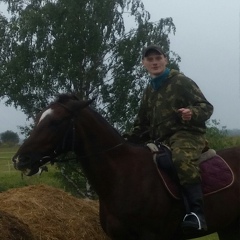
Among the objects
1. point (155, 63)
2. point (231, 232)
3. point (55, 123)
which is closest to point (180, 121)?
point (155, 63)

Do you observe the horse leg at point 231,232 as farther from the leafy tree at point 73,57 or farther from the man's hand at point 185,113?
the leafy tree at point 73,57

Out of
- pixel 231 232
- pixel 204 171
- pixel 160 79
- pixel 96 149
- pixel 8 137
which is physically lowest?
pixel 231 232

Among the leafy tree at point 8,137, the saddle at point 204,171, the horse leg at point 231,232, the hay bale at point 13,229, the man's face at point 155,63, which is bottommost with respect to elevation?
the horse leg at point 231,232

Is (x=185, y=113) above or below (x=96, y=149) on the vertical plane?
above

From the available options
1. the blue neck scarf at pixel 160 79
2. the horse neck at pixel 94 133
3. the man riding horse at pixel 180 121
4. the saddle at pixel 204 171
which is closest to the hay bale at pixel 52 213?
the man riding horse at pixel 180 121

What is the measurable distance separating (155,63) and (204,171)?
1.28m

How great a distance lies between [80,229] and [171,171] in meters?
2.55

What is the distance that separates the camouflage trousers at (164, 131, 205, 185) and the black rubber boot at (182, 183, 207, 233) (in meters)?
0.09

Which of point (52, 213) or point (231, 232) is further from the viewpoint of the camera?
point (52, 213)

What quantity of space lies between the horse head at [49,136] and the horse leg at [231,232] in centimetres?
238

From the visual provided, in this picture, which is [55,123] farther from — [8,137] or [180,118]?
[8,137]

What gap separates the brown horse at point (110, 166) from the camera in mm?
5230

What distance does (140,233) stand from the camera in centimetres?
545

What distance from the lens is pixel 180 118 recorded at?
5.84 metres
